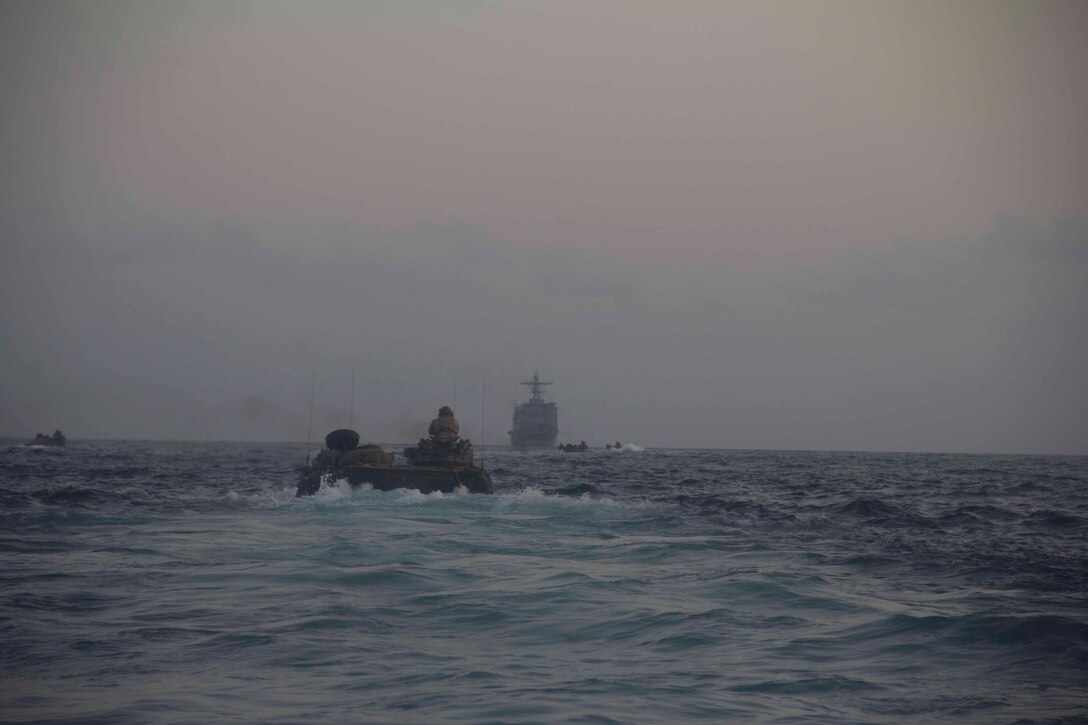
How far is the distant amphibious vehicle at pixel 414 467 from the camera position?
128ft

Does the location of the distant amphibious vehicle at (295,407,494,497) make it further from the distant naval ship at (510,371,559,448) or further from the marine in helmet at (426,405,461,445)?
the distant naval ship at (510,371,559,448)

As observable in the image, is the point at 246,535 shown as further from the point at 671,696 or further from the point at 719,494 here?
the point at 719,494

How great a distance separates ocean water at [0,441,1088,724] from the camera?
10.8m

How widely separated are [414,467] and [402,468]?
69cm

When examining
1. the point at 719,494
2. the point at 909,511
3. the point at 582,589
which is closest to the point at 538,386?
the point at 719,494

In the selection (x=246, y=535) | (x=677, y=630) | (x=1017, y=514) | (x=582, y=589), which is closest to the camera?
(x=677, y=630)

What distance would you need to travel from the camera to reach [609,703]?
35.5 ft

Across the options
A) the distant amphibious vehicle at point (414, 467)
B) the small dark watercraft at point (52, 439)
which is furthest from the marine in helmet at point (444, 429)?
the small dark watercraft at point (52, 439)

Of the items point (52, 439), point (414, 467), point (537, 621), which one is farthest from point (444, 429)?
point (52, 439)

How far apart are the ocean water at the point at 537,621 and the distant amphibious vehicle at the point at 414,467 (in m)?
7.85

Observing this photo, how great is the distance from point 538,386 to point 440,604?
154080 mm

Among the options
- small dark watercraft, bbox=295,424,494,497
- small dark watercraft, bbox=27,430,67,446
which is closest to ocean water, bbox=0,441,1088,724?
small dark watercraft, bbox=295,424,494,497

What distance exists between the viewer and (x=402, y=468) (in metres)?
39.4

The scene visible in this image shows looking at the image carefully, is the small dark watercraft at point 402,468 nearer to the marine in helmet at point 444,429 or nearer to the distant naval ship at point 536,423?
the marine in helmet at point 444,429
